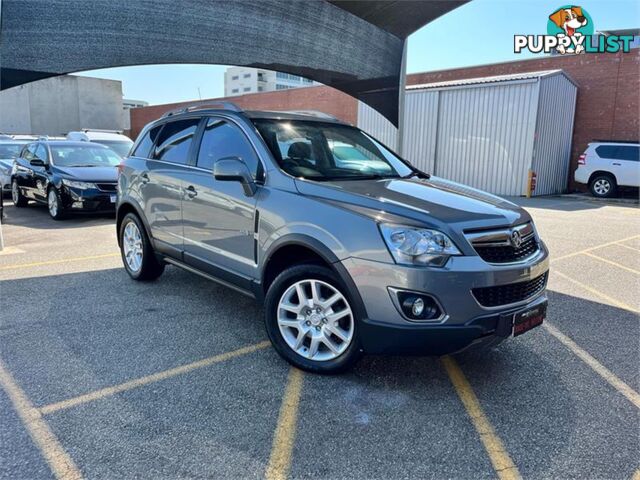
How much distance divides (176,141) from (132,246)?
4.93 ft

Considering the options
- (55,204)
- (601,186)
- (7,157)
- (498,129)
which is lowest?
(55,204)

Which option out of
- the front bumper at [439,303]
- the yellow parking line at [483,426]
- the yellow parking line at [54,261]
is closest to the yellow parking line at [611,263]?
the yellow parking line at [483,426]

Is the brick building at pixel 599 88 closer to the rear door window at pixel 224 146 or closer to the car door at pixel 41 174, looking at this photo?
the car door at pixel 41 174

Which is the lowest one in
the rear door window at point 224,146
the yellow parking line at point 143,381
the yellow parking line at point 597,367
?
the yellow parking line at point 143,381

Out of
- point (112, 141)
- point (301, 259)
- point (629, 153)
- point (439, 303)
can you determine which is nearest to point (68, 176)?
point (112, 141)

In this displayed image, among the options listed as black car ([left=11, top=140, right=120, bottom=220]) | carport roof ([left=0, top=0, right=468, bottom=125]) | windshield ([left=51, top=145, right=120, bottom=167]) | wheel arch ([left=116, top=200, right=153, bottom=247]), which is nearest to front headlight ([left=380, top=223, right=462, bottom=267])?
wheel arch ([left=116, top=200, right=153, bottom=247])

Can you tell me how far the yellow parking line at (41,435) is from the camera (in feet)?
7.73

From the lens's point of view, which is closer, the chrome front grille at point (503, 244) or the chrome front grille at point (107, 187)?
the chrome front grille at point (503, 244)

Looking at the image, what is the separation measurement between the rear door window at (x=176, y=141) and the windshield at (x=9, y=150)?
11594 mm

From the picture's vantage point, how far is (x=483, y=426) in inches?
110

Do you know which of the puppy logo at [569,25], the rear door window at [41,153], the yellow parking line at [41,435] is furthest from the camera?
the puppy logo at [569,25]

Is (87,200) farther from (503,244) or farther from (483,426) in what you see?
(483,426)

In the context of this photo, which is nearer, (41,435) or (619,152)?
(41,435)

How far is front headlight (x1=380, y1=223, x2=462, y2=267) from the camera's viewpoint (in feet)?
9.32
